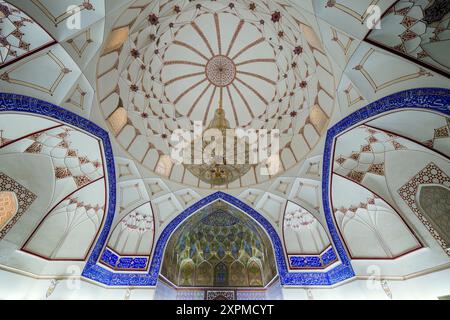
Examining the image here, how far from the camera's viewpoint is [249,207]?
8.88 meters

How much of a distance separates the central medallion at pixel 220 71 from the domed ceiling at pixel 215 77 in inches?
1.3

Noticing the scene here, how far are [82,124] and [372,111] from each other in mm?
6823

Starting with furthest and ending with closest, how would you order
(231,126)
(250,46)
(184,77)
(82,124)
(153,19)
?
(231,126)
(184,77)
(250,46)
(153,19)
(82,124)

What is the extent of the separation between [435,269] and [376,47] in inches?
217

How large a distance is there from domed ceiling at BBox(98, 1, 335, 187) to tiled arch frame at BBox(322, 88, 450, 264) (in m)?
0.59

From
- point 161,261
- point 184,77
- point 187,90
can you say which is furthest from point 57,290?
point 184,77

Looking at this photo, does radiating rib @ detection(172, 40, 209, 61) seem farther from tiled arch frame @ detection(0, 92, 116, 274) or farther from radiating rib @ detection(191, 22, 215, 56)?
tiled arch frame @ detection(0, 92, 116, 274)

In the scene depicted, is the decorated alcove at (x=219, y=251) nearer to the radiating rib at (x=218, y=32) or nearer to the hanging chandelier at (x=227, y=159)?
the hanging chandelier at (x=227, y=159)

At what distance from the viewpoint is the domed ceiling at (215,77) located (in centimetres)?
636

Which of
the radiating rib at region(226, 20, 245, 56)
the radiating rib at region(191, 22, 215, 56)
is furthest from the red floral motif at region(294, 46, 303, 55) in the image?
the radiating rib at region(191, 22, 215, 56)

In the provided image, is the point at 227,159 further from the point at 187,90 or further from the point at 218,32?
the point at 218,32
